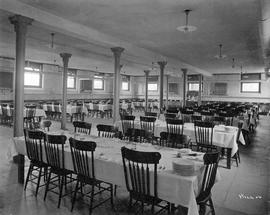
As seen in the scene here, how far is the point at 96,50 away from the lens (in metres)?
9.95

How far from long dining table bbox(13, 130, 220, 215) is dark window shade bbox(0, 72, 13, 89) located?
997 cm

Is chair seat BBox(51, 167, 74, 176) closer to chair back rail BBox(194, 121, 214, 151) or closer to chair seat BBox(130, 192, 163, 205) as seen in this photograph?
chair seat BBox(130, 192, 163, 205)

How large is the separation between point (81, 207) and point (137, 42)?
21.9 ft

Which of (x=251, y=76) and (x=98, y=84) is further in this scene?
(x=98, y=84)

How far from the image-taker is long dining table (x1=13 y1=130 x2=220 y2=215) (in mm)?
2236

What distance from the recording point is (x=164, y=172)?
7.83 ft

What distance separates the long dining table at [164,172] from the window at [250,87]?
17563mm

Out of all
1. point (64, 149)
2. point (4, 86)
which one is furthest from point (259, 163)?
point (4, 86)

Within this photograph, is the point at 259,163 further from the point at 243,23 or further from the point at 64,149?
the point at 64,149

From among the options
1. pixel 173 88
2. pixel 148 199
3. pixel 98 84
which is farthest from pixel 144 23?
pixel 173 88

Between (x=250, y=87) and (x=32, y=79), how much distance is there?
1572 centimetres

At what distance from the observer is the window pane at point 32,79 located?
13697mm

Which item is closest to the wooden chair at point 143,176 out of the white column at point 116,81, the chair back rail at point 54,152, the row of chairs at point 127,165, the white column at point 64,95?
the row of chairs at point 127,165

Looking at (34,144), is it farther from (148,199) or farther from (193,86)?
(193,86)
